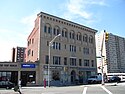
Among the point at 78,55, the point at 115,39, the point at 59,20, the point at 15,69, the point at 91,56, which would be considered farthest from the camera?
the point at 115,39

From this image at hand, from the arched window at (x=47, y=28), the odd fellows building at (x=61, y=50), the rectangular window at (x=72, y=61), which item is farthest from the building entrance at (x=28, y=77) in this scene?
the rectangular window at (x=72, y=61)

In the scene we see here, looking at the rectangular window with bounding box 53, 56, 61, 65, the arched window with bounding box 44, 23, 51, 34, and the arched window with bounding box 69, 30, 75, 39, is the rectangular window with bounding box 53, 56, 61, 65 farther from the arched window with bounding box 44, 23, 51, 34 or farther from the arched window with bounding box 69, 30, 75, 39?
the arched window with bounding box 69, 30, 75, 39

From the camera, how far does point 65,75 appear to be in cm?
4816

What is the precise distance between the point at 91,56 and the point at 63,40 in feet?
38.5

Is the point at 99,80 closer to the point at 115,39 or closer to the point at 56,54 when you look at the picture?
the point at 56,54

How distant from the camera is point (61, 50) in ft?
159

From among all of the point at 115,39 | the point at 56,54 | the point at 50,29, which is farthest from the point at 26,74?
the point at 115,39

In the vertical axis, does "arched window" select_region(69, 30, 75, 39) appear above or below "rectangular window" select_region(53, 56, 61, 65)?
above

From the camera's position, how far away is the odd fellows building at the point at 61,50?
1757 inches

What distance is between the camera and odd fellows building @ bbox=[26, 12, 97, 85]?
44.6m

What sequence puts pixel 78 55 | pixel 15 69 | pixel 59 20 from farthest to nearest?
pixel 78 55 → pixel 59 20 → pixel 15 69

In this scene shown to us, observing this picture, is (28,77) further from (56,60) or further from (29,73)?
(56,60)

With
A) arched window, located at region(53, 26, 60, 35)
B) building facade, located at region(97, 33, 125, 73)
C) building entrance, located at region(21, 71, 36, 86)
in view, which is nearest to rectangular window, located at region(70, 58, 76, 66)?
arched window, located at region(53, 26, 60, 35)

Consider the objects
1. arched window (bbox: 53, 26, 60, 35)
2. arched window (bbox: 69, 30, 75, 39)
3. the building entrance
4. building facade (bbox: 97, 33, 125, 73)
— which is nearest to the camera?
the building entrance
